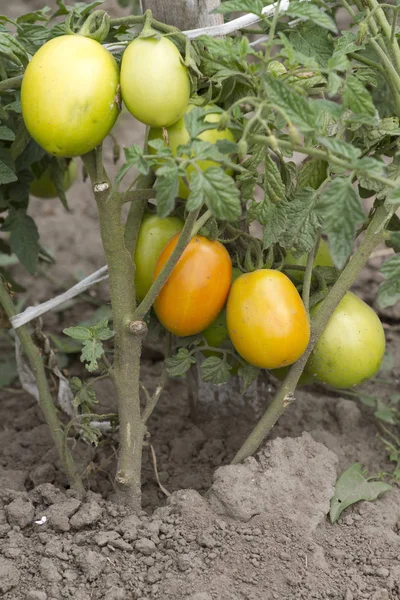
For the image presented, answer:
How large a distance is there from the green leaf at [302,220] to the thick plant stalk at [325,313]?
0.13 meters

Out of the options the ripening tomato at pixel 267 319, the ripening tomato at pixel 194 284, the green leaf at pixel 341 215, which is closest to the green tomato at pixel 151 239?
the ripening tomato at pixel 194 284

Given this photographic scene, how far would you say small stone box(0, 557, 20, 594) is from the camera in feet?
4.91

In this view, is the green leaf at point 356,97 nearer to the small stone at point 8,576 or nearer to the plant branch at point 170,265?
the plant branch at point 170,265

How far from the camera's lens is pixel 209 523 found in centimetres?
162

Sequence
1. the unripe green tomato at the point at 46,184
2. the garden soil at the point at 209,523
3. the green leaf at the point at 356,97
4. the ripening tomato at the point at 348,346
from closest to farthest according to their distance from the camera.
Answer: the green leaf at the point at 356,97 → the garden soil at the point at 209,523 → the ripening tomato at the point at 348,346 → the unripe green tomato at the point at 46,184

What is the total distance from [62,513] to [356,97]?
0.98m

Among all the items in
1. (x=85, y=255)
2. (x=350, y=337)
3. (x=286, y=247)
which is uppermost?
(x=286, y=247)

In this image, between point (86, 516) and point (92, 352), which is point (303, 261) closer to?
point (92, 352)

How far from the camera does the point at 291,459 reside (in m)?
1.73

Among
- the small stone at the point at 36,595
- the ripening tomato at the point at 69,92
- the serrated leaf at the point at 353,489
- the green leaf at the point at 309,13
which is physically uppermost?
the green leaf at the point at 309,13

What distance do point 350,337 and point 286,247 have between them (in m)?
0.26

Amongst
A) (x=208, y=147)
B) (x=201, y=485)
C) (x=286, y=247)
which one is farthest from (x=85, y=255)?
(x=208, y=147)

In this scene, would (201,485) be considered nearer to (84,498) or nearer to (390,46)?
(84,498)

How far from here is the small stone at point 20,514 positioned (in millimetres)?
1646
